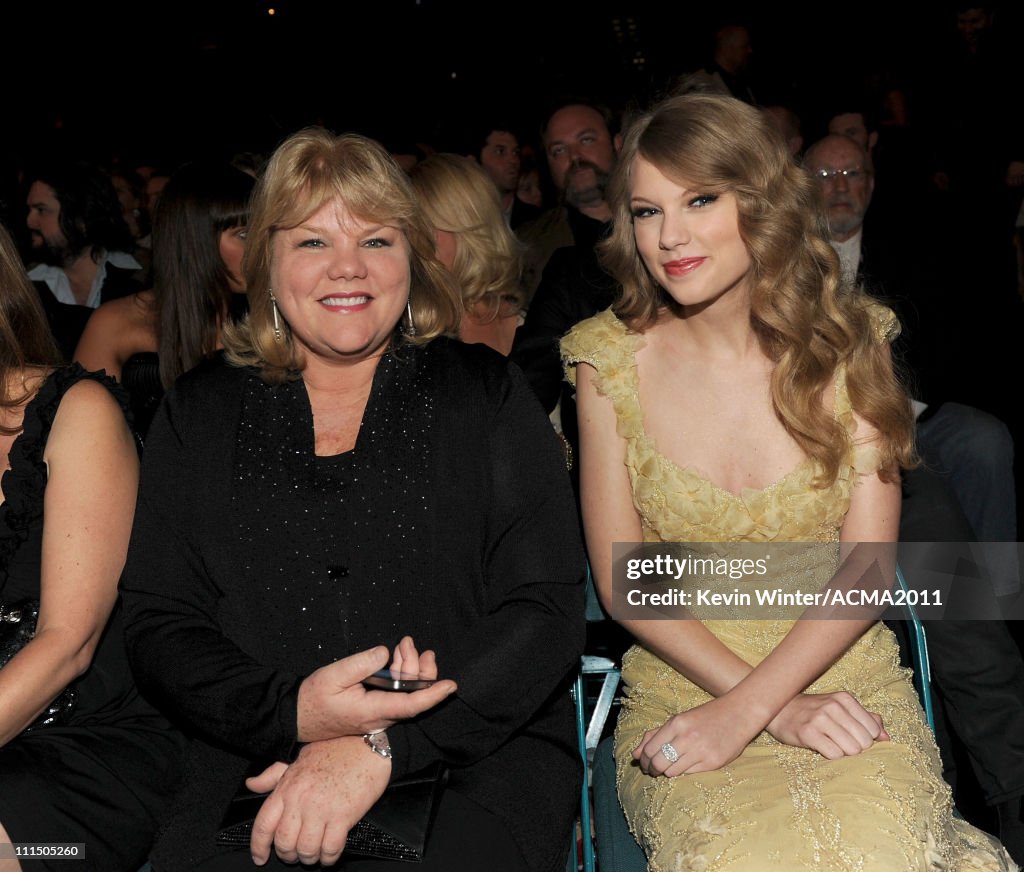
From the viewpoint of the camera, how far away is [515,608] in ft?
7.25

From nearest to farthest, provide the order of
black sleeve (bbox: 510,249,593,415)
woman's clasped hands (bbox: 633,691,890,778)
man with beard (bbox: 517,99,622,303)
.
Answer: woman's clasped hands (bbox: 633,691,890,778) → black sleeve (bbox: 510,249,593,415) → man with beard (bbox: 517,99,622,303)

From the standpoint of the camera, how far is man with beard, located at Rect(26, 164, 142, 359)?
18.1ft

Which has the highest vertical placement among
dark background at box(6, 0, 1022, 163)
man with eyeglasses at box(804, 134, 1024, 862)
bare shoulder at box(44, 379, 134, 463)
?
dark background at box(6, 0, 1022, 163)

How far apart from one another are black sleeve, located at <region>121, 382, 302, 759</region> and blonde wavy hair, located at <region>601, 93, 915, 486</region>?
1.11m

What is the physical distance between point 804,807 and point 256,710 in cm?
99

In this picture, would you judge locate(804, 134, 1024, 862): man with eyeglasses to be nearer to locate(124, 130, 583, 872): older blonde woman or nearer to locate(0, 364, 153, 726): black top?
locate(124, 130, 583, 872): older blonde woman

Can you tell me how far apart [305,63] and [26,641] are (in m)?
9.83

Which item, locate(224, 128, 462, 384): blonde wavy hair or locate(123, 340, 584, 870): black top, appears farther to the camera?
locate(224, 128, 462, 384): blonde wavy hair

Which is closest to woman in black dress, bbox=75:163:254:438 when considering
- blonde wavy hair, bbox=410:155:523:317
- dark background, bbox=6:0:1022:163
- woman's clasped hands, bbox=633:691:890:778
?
blonde wavy hair, bbox=410:155:523:317

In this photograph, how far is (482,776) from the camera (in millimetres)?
2115

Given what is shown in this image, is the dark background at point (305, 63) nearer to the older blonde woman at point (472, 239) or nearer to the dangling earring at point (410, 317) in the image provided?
the older blonde woman at point (472, 239)

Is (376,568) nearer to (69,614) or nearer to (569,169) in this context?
(69,614)

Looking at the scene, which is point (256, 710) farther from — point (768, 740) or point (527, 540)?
point (768, 740)

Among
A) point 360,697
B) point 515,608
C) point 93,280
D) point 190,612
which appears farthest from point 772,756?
point 93,280
